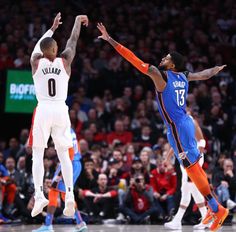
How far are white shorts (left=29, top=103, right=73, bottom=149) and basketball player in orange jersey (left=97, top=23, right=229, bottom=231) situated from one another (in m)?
1.30

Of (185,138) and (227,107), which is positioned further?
(227,107)

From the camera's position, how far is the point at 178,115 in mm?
11219

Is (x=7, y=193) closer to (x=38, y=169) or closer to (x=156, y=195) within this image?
(x=156, y=195)

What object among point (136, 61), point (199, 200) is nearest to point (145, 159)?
point (199, 200)

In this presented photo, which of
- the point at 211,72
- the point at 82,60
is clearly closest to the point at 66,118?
the point at 211,72

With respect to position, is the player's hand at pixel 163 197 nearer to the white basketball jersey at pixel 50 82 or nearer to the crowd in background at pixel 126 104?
the crowd in background at pixel 126 104

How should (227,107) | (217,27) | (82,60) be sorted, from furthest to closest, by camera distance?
(217,27) → (82,60) → (227,107)

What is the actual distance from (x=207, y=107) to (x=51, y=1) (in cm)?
653

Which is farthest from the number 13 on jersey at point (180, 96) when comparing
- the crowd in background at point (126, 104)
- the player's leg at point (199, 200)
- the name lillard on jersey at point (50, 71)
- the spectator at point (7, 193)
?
the spectator at point (7, 193)

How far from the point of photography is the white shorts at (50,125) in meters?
10.6

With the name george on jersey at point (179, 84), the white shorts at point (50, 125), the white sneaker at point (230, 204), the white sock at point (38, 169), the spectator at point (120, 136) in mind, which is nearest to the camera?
the white shorts at point (50, 125)

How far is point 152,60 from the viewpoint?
19875mm

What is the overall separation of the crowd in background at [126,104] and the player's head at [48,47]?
4.85 m

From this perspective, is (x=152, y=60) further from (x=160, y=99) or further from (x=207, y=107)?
(x=160, y=99)
